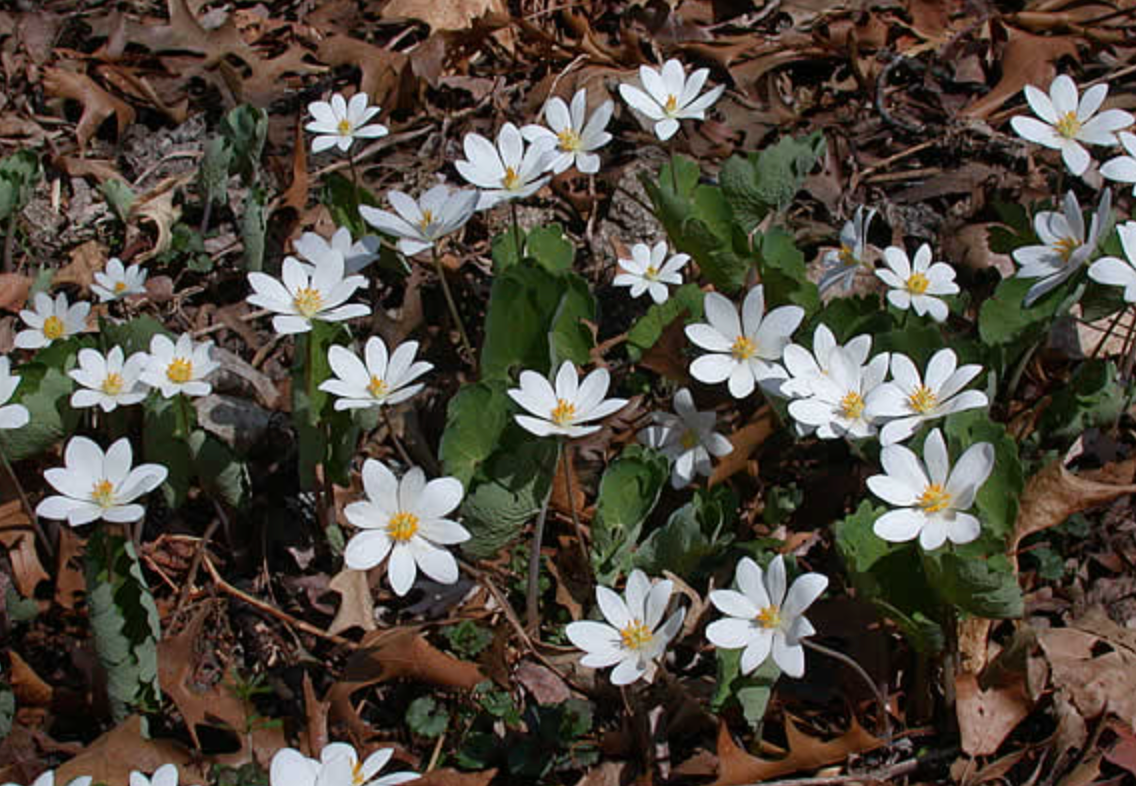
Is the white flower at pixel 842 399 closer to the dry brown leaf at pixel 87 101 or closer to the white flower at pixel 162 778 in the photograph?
the white flower at pixel 162 778

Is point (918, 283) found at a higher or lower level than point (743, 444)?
higher

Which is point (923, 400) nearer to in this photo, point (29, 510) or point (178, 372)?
point (178, 372)

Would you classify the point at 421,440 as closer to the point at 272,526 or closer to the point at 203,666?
the point at 272,526

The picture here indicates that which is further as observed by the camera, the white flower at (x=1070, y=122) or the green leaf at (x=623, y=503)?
the white flower at (x=1070, y=122)

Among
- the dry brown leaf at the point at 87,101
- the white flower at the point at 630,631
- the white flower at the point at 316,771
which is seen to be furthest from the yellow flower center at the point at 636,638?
the dry brown leaf at the point at 87,101

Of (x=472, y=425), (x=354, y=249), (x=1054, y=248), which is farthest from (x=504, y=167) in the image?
(x=1054, y=248)

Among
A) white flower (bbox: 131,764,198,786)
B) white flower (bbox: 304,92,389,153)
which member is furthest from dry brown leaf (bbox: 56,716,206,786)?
white flower (bbox: 304,92,389,153)
